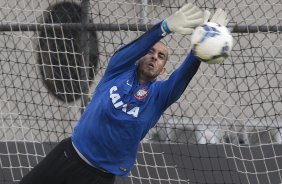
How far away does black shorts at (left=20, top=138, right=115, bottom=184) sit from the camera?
4.93 meters

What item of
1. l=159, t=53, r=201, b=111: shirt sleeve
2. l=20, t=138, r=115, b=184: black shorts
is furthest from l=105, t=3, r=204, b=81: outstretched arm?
l=20, t=138, r=115, b=184: black shorts

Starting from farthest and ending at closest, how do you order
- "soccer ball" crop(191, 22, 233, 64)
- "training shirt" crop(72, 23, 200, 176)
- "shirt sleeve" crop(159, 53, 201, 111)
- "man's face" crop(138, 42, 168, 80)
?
"man's face" crop(138, 42, 168, 80)
"training shirt" crop(72, 23, 200, 176)
"shirt sleeve" crop(159, 53, 201, 111)
"soccer ball" crop(191, 22, 233, 64)

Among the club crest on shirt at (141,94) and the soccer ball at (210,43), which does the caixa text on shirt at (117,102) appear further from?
the soccer ball at (210,43)

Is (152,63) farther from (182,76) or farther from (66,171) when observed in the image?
(66,171)

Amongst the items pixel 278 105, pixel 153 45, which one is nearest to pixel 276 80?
pixel 278 105

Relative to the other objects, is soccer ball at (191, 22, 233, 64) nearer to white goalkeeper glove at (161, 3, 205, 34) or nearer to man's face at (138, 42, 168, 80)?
white goalkeeper glove at (161, 3, 205, 34)

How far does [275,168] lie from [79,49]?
6.41 ft

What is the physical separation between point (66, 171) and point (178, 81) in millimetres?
885

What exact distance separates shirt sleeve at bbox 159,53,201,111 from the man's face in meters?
0.10

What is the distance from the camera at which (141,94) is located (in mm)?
4988

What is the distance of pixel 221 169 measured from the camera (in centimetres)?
665

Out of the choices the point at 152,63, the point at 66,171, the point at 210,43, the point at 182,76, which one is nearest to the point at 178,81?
the point at 182,76

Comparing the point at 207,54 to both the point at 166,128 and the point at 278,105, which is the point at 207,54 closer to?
the point at 166,128

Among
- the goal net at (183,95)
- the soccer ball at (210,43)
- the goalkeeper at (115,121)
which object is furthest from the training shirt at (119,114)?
the goal net at (183,95)
